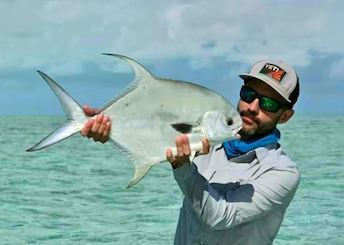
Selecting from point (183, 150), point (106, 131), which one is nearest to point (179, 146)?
point (183, 150)

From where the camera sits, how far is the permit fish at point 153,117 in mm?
2195

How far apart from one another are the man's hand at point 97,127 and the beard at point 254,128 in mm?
485

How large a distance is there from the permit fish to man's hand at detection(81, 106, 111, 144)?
0.04 feet

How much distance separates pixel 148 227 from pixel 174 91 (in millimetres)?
5776

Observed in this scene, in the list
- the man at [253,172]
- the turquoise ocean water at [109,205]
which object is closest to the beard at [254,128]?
the man at [253,172]

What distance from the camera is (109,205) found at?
32.2ft

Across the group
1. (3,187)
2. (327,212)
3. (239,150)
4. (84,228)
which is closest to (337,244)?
(327,212)

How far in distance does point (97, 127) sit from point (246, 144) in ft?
1.75

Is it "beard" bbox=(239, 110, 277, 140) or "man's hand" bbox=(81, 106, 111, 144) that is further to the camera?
"beard" bbox=(239, 110, 277, 140)

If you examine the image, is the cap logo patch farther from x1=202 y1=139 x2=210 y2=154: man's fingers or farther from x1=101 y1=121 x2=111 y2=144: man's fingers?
x1=101 y1=121 x2=111 y2=144: man's fingers

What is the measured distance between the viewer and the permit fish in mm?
2195

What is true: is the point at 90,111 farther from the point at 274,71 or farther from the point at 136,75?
the point at 274,71

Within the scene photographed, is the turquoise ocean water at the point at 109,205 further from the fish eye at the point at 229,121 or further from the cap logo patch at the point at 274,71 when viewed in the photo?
the fish eye at the point at 229,121

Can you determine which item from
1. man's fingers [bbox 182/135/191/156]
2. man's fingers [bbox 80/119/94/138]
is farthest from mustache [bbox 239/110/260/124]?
man's fingers [bbox 80/119/94/138]
